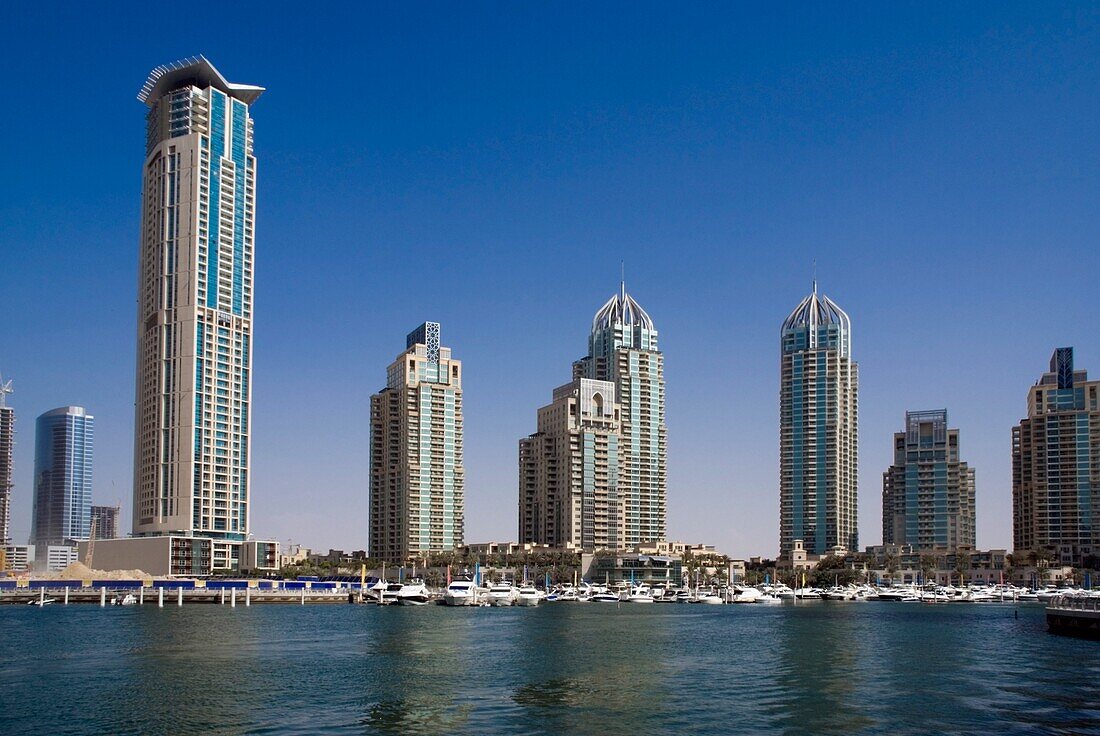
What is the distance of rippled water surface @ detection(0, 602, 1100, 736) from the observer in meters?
61.4

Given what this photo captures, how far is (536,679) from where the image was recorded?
79.8 meters

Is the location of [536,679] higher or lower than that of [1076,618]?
higher

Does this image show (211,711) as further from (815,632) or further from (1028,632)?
(1028,632)

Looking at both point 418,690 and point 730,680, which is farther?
point 730,680

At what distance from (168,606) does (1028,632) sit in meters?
127

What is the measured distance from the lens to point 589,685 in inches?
3027

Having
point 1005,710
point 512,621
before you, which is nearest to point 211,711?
point 1005,710

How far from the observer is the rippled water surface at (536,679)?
61.4 m

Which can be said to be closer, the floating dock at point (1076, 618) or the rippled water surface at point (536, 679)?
the rippled water surface at point (536, 679)

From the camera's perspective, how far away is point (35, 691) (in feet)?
Result: 238

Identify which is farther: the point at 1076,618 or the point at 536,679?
the point at 1076,618

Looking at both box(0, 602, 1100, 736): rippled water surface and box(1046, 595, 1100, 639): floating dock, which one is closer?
box(0, 602, 1100, 736): rippled water surface

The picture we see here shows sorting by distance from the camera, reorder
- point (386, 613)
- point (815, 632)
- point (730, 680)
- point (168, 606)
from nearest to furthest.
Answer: point (730, 680) < point (815, 632) < point (386, 613) < point (168, 606)

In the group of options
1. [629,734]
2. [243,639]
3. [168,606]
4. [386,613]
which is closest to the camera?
[629,734]
